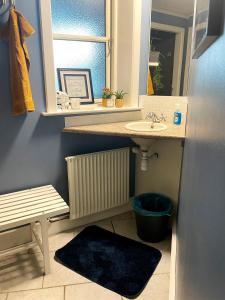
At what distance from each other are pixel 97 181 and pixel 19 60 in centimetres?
116

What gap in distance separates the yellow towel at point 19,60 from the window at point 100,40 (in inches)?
11.8

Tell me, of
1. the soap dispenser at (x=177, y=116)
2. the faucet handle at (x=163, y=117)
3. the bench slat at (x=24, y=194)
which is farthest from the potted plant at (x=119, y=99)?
the bench slat at (x=24, y=194)

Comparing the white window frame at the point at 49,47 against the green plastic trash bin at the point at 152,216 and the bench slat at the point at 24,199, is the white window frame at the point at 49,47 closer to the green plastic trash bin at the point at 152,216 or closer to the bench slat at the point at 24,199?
the bench slat at the point at 24,199

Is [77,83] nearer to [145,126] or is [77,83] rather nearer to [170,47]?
[145,126]

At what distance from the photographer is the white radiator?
2086 mm

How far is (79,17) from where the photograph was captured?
215 cm

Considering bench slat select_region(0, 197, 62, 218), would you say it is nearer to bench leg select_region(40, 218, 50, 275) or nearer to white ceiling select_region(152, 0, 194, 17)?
bench leg select_region(40, 218, 50, 275)

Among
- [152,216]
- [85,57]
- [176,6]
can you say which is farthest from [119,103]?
[152,216]

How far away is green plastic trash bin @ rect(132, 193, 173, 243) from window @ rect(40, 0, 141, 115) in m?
0.90

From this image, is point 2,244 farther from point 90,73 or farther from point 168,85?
point 168,85

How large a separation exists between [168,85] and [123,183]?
999 millimetres

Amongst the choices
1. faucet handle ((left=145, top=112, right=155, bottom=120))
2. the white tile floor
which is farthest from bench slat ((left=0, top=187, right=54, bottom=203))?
faucet handle ((left=145, top=112, right=155, bottom=120))

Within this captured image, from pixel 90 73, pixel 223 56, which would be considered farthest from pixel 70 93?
pixel 223 56

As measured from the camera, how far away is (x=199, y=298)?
63 cm
